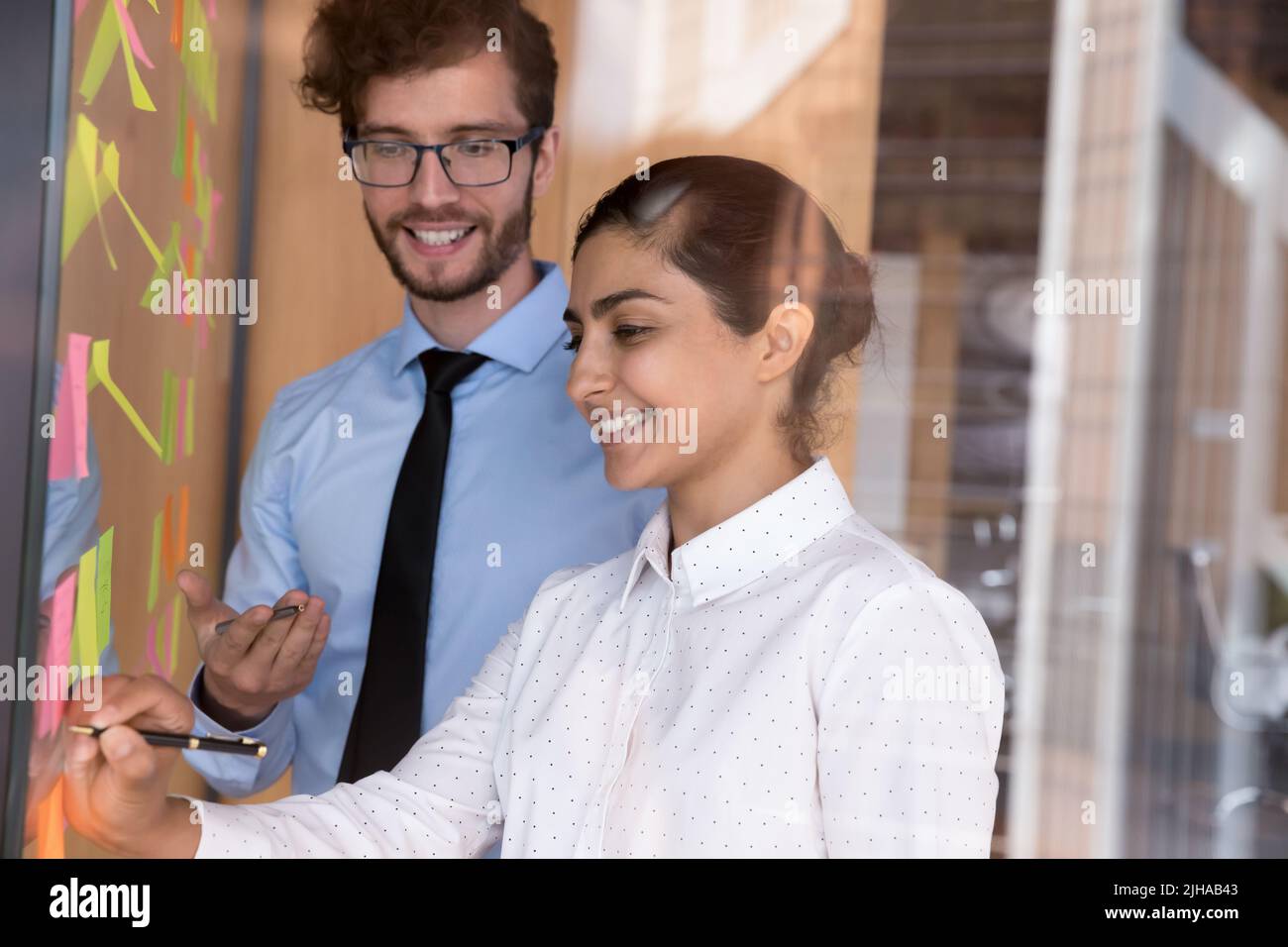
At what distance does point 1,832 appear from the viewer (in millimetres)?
1063

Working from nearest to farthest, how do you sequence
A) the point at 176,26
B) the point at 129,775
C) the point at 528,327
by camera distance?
the point at 129,775
the point at 176,26
the point at 528,327

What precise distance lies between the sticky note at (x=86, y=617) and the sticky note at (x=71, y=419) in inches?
3.6

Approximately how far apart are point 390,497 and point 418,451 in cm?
7

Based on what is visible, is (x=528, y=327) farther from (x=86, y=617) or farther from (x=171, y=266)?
(x=86, y=617)

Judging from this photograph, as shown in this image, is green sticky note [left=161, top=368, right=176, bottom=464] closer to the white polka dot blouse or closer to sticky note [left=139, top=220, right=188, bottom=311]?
sticky note [left=139, top=220, right=188, bottom=311]

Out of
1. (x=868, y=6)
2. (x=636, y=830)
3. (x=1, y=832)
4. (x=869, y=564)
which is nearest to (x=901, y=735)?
(x=869, y=564)

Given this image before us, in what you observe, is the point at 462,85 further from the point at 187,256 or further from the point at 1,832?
the point at 1,832

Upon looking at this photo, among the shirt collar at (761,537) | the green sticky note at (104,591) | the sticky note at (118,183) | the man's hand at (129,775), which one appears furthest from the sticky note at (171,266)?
the shirt collar at (761,537)

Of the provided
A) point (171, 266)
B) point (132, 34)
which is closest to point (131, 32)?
point (132, 34)

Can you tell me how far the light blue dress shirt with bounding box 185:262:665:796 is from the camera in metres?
1.50

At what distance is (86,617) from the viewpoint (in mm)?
1189

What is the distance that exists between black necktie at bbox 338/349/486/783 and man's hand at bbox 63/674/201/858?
0.34m

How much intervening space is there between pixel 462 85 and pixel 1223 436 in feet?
3.74

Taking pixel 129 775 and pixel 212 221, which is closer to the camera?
pixel 129 775
